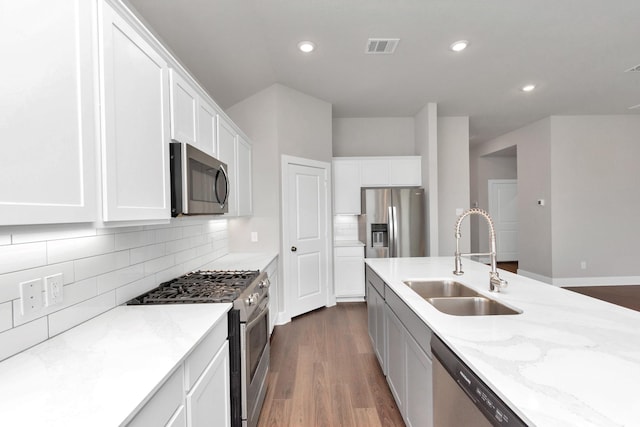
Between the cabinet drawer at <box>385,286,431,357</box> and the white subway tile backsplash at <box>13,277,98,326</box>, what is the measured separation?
60.1 inches

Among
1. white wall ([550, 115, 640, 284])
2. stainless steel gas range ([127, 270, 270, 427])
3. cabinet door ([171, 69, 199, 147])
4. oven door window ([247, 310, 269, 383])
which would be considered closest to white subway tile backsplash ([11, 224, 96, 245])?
stainless steel gas range ([127, 270, 270, 427])

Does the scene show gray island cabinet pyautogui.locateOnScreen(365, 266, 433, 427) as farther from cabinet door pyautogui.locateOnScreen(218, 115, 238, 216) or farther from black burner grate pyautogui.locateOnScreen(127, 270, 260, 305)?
cabinet door pyautogui.locateOnScreen(218, 115, 238, 216)

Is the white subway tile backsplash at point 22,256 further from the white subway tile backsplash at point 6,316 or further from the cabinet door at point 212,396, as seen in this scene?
the cabinet door at point 212,396

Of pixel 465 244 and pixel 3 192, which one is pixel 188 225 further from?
pixel 465 244

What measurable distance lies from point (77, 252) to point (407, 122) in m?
4.91

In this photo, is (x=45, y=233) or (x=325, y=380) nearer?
(x=45, y=233)

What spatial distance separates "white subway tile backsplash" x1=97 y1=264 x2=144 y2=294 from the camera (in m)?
1.43

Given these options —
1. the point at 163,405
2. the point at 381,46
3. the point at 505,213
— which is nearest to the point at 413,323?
the point at 163,405

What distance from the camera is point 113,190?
43.5 inches

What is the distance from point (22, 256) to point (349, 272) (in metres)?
3.75

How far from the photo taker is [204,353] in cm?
125

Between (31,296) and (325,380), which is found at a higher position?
(31,296)

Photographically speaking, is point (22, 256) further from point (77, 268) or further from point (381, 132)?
point (381, 132)

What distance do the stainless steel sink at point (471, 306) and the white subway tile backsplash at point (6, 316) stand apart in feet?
6.36
